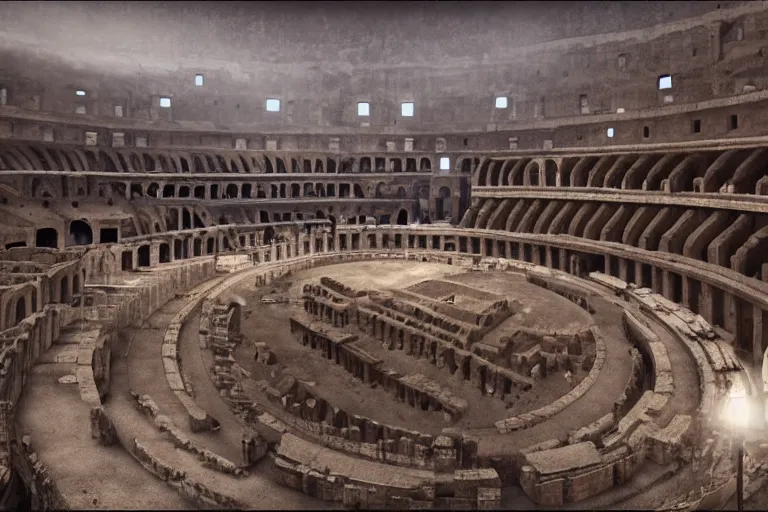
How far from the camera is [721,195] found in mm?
23047

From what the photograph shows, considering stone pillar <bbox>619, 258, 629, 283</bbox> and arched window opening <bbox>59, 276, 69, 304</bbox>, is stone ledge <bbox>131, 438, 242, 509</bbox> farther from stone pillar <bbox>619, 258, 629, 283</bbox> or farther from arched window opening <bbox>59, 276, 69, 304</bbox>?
stone pillar <bbox>619, 258, 629, 283</bbox>

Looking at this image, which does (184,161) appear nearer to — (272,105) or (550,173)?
(272,105)

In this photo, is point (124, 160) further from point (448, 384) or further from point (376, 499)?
point (376, 499)

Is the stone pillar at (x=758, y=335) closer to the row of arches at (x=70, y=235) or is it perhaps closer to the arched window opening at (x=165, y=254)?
the arched window opening at (x=165, y=254)

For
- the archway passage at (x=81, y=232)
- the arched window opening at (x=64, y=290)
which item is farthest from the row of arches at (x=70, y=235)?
the arched window opening at (x=64, y=290)

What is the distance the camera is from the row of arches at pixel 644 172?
78.4 feet

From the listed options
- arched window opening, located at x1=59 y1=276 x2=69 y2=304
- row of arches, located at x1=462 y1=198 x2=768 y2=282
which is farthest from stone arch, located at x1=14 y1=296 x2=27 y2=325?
row of arches, located at x1=462 y1=198 x2=768 y2=282

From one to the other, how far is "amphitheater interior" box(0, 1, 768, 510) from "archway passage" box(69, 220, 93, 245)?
0.12 meters

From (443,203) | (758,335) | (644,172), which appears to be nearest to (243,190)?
(443,203)

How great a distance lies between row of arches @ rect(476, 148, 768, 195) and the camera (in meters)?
23.9

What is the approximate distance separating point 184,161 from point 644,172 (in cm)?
2929

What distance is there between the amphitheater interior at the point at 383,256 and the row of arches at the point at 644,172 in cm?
14

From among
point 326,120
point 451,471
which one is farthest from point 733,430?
point 326,120

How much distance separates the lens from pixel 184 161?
4106cm
